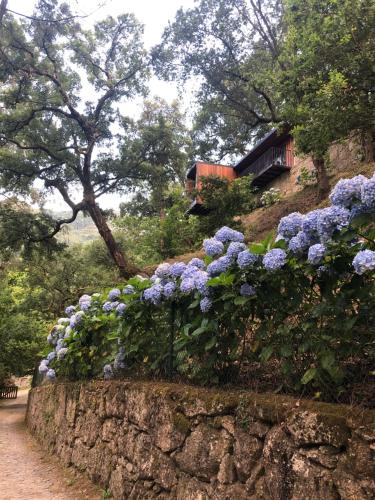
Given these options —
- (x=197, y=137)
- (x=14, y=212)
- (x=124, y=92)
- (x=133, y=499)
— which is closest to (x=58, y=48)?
(x=124, y=92)

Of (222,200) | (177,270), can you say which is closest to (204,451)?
(177,270)

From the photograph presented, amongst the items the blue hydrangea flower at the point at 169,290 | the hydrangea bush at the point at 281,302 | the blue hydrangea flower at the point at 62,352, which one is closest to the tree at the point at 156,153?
Answer: the blue hydrangea flower at the point at 62,352

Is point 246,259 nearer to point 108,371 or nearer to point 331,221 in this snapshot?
point 331,221

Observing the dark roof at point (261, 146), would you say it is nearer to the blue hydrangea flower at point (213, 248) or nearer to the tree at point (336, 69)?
the tree at point (336, 69)

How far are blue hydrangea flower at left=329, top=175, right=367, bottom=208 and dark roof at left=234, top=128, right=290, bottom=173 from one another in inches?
712

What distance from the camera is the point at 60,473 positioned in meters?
5.85

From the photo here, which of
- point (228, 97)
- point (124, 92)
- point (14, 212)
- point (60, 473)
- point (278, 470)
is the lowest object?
point (60, 473)

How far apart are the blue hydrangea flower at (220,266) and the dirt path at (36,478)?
9.45ft

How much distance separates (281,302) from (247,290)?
231 mm

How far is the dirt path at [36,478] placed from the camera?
4.85 m

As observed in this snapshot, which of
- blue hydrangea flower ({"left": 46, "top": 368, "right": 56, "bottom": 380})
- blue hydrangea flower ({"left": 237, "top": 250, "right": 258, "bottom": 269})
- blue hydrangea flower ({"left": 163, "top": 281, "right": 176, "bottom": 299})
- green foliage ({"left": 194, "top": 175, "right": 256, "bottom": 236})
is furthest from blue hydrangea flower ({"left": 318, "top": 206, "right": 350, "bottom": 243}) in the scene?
green foliage ({"left": 194, "top": 175, "right": 256, "bottom": 236})

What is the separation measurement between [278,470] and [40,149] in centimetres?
1636

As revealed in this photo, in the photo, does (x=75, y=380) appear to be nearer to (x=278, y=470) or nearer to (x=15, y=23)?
(x=278, y=470)

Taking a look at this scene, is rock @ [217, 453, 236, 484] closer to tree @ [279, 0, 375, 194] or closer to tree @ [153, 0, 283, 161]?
tree @ [279, 0, 375, 194]
